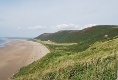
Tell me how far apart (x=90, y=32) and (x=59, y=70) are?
111 m

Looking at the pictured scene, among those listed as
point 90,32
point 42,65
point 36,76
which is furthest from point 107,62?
point 90,32

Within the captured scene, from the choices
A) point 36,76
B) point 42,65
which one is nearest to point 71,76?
point 36,76

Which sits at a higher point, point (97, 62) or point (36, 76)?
point (97, 62)

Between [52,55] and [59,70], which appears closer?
[59,70]

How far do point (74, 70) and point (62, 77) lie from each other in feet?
5.34

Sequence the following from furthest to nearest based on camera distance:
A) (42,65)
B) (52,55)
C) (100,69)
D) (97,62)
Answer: (52,55), (42,65), (97,62), (100,69)

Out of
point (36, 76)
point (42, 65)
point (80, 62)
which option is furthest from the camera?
point (42, 65)

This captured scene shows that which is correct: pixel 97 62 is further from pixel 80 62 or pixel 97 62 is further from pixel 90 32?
pixel 90 32

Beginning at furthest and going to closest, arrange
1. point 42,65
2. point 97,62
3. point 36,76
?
1. point 42,65
2. point 36,76
3. point 97,62

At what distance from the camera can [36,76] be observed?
35.0m

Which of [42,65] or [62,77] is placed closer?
[62,77]

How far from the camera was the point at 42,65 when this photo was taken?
41344mm

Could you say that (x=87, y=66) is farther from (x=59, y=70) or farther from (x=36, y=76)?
(x=36, y=76)

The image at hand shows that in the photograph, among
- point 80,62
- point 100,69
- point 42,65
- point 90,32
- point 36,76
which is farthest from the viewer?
point 90,32
